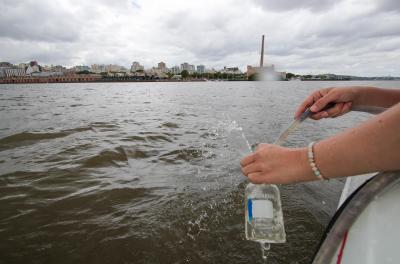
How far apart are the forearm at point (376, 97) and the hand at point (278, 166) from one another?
1.42 m

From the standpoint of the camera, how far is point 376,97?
211 centimetres

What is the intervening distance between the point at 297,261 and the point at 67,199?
3531 mm

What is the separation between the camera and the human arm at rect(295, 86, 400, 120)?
208 cm

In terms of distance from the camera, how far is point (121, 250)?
2.74 metres

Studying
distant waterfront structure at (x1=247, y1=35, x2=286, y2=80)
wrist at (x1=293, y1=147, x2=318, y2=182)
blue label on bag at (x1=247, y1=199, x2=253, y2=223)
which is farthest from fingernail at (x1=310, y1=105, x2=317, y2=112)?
distant waterfront structure at (x1=247, y1=35, x2=286, y2=80)

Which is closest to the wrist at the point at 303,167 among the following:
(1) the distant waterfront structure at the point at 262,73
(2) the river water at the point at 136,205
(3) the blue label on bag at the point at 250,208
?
(3) the blue label on bag at the point at 250,208

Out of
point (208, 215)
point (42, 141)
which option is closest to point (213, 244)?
point (208, 215)

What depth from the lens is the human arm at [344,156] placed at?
97cm

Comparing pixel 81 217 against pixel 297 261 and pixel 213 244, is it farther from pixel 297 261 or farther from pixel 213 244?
pixel 297 261

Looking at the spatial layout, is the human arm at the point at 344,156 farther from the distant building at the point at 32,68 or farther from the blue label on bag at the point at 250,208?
the distant building at the point at 32,68

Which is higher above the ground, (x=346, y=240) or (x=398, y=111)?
(x=398, y=111)

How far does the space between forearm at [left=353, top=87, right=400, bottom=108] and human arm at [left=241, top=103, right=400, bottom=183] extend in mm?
1364

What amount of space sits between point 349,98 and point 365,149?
1.47 meters

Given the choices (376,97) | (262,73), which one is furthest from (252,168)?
(262,73)
